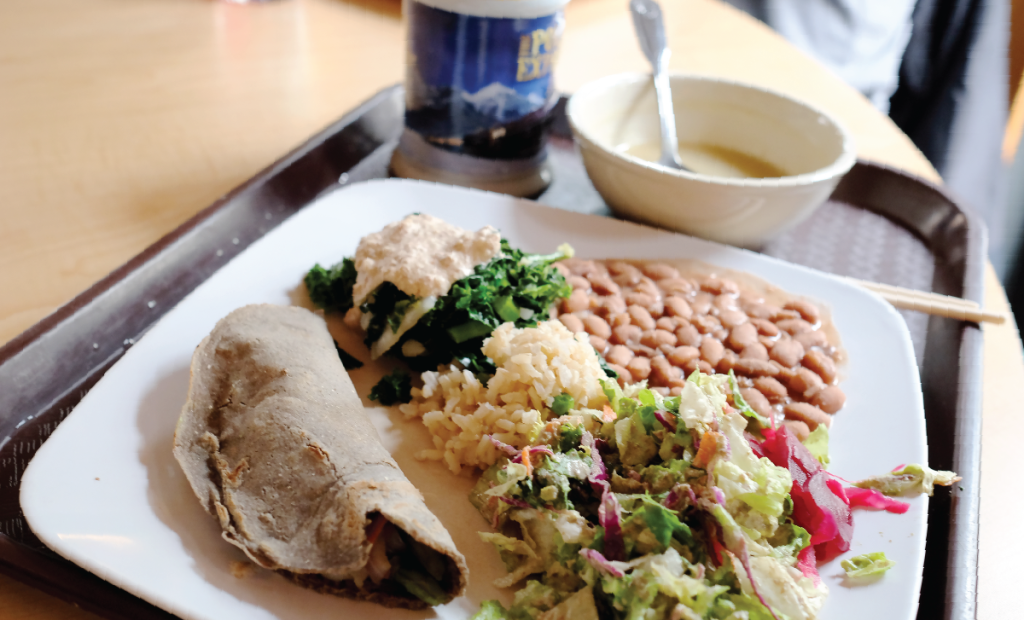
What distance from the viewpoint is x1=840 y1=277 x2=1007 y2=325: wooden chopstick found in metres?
1.69

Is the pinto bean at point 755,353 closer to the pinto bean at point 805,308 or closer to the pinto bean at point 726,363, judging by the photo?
the pinto bean at point 726,363

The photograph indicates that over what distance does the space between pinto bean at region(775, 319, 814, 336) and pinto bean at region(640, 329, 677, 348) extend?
0.85ft

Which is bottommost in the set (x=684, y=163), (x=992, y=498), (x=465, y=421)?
(x=992, y=498)

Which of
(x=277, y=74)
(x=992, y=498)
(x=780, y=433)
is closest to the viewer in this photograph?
(x=780, y=433)

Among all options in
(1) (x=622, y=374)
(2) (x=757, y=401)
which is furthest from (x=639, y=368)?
(2) (x=757, y=401)

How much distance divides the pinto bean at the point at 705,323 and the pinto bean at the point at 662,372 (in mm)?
148

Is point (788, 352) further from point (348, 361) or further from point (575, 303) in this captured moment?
point (348, 361)

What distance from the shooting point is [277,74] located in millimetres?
2807

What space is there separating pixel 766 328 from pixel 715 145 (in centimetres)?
77

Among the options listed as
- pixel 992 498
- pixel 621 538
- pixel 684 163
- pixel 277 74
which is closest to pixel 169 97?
pixel 277 74

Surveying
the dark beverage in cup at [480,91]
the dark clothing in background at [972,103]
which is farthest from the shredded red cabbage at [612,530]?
the dark clothing in background at [972,103]

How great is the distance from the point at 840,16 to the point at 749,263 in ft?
9.42

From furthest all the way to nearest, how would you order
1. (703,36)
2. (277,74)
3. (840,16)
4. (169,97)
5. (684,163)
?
(840,16)
(703,36)
(277,74)
(169,97)
(684,163)

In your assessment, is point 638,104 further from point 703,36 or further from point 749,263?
point 703,36
